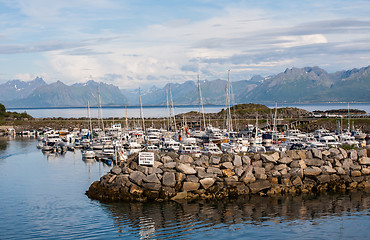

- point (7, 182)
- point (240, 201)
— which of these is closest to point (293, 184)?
point (240, 201)

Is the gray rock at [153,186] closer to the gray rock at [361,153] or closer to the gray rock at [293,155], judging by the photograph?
the gray rock at [293,155]

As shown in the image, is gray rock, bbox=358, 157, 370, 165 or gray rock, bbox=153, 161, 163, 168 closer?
gray rock, bbox=153, 161, 163, 168

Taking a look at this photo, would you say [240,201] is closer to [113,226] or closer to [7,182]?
[113,226]

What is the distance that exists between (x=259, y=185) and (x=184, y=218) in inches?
263

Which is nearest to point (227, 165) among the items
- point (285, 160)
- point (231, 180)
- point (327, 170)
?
point (231, 180)

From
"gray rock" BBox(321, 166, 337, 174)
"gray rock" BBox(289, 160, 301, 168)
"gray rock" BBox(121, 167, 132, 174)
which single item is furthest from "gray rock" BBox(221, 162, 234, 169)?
"gray rock" BBox(321, 166, 337, 174)

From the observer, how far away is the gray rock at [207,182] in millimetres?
26812

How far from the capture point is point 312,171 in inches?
1136

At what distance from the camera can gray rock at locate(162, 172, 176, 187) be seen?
86.9ft

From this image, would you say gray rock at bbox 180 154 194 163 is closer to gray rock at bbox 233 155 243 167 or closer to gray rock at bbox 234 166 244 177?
gray rock at bbox 233 155 243 167

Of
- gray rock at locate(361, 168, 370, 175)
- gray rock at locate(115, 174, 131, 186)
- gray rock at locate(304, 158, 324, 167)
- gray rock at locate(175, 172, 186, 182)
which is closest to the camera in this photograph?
gray rock at locate(175, 172, 186, 182)

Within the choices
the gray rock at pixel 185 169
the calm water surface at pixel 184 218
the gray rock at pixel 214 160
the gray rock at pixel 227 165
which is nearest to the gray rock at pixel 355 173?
the calm water surface at pixel 184 218

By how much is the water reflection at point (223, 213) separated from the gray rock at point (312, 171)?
5.94 ft

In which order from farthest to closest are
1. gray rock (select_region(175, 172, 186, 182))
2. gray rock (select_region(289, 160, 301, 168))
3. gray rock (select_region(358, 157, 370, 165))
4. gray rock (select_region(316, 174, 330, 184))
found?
1. gray rock (select_region(358, 157, 370, 165))
2. gray rock (select_region(316, 174, 330, 184))
3. gray rock (select_region(289, 160, 301, 168))
4. gray rock (select_region(175, 172, 186, 182))
